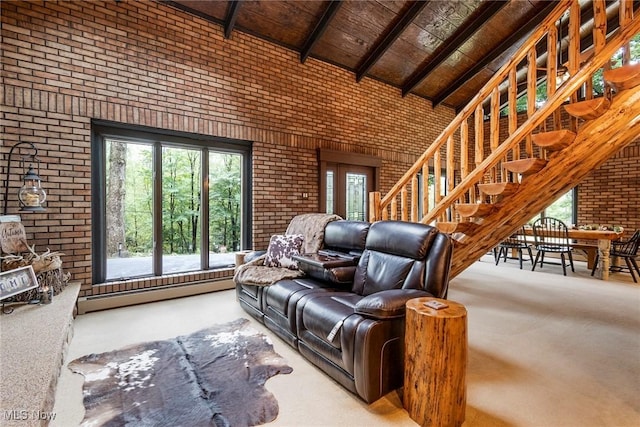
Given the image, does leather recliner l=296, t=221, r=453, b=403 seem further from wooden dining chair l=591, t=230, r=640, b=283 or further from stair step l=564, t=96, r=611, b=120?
wooden dining chair l=591, t=230, r=640, b=283

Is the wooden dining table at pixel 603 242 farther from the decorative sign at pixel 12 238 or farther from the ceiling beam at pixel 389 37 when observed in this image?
the decorative sign at pixel 12 238

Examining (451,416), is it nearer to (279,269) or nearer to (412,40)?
(279,269)

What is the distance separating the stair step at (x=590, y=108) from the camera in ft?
7.59

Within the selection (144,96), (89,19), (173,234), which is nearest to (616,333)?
(173,234)

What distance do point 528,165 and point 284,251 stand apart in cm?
256

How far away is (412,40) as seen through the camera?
516 cm

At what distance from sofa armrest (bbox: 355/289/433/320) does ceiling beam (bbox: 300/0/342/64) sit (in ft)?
13.5

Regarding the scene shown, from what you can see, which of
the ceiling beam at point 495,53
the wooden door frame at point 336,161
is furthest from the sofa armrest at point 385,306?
the ceiling beam at point 495,53

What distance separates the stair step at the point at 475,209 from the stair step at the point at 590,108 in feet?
3.27

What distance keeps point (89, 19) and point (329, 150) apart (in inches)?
141

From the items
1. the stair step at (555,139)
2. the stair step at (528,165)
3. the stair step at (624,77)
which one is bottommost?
the stair step at (528,165)

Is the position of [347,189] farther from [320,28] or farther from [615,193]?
[615,193]

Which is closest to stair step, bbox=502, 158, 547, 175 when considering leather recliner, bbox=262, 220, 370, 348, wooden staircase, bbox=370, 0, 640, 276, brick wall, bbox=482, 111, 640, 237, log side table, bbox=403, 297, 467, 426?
wooden staircase, bbox=370, 0, 640, 276

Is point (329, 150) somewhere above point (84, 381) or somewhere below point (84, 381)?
above
